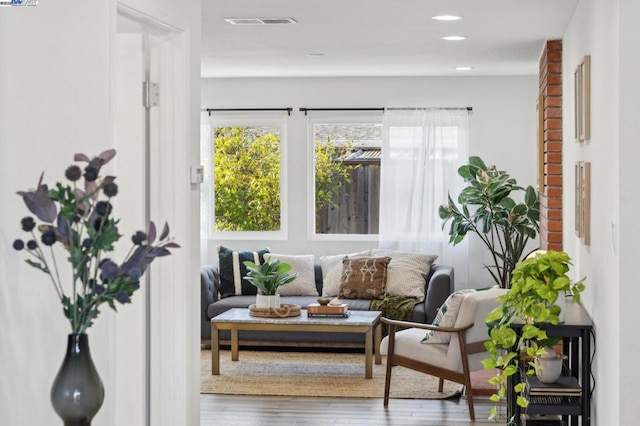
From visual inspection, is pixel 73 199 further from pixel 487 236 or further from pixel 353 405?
pixel 487 236

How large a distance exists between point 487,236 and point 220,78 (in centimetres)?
320

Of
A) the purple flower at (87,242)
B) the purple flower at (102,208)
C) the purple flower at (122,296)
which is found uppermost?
the purple flower at (102,208)

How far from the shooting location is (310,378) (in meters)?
7.27

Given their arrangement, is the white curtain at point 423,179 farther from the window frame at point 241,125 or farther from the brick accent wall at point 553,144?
the brick accent wall at point 553,144

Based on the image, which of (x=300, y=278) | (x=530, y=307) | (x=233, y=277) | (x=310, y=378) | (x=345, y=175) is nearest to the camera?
(x=530, y=307)

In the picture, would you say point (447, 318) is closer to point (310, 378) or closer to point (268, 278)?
point (310, 378)

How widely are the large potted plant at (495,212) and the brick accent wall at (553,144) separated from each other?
160 centimetres

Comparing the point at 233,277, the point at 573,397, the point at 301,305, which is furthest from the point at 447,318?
the point at 233,277

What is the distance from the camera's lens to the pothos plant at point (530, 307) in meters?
4.29

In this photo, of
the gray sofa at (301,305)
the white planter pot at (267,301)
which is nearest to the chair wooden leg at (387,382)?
the white planter pot at (267,301)

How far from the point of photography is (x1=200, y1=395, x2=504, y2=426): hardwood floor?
19.6 ft

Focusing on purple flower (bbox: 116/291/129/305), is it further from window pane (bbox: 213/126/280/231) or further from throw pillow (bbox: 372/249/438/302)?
window pane (bbox: 213/126/280/231)

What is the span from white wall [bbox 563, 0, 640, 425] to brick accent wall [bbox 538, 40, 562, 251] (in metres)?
2.30

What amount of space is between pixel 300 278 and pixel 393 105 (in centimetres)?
206
